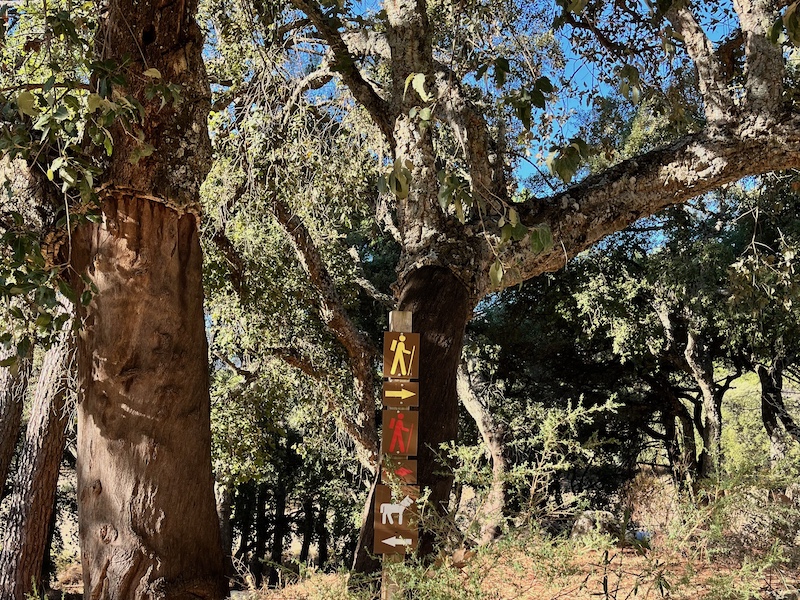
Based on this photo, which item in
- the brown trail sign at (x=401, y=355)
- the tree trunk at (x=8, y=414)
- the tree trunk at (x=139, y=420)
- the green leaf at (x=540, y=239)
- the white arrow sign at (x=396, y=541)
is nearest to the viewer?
the green leaf at (x=540, y=239)

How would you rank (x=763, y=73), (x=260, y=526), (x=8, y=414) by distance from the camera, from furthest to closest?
(x=260, y=526)
(x=8, y=414)
(x=763, y=73)

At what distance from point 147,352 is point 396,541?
123 centimetres

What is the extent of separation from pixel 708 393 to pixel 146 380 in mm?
9417

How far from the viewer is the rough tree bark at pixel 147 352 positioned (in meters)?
2.59

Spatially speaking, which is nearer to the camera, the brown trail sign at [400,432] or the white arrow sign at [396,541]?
the white arrow sign at [396,541]

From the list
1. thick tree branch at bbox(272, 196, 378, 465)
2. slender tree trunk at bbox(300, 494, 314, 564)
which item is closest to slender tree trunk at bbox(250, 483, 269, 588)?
slender tree trunk at bbox(300, 494, 314, 564)

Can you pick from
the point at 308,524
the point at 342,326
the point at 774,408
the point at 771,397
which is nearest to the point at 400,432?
the point at 342,326

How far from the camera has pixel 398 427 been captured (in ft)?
10.8

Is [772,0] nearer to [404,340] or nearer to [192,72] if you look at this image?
[404,340]

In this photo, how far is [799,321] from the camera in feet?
29.4

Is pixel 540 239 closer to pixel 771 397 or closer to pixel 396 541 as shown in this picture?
pixel 396 541

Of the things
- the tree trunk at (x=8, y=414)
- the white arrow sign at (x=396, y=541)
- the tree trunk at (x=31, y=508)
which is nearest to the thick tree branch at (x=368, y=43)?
the white arrow sign at (x=396, y=541)

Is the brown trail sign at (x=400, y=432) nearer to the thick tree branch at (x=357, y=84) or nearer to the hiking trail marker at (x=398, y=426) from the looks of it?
the hiking trail marker at (x=398, y=426)

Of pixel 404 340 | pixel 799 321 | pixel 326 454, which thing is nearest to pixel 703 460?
pixel 799 321
